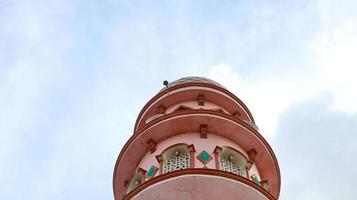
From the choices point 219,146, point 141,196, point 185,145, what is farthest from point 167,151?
point 141,196


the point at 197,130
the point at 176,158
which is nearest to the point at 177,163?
the point at 176,158

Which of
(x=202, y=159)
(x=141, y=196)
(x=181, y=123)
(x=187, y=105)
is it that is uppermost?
(x=187, y=105)

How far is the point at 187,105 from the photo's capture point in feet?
64.2

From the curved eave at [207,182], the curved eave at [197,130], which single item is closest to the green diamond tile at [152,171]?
the curved eave at [197,130]

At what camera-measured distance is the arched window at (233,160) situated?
1644 centimetres

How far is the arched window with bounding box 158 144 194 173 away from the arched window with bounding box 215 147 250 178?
92cm

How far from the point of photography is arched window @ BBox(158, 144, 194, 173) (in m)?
16.0

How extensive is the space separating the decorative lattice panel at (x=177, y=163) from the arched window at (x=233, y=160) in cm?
99

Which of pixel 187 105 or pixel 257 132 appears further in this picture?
pixel 187 105

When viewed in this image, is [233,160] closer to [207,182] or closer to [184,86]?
[207,182]

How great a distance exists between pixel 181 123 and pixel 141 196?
3.57 metres

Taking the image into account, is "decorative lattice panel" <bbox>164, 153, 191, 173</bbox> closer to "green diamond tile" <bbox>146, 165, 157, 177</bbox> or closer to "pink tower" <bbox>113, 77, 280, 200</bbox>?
"pink tower" <bbox>113, 77, 280, 200</bbox>

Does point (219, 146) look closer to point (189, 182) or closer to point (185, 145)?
point (185, 145)

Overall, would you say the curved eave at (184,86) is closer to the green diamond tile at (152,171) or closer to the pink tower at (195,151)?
the pink tower at (195,151)
